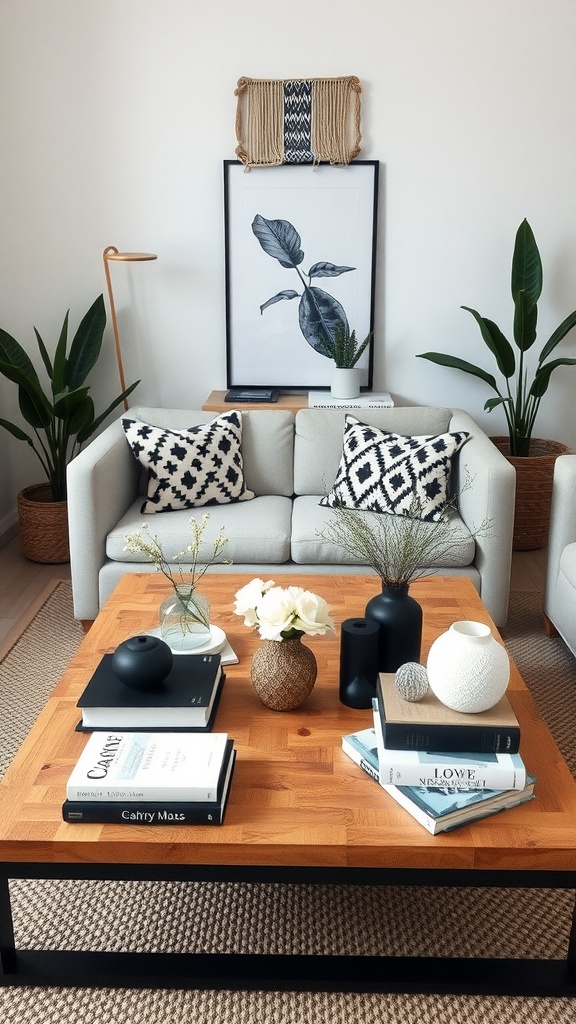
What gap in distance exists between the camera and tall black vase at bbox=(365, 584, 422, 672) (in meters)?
1.96

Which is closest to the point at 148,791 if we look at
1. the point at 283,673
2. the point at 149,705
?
the point at 149,705

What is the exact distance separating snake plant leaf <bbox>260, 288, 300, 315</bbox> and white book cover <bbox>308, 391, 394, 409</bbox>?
0.43 m

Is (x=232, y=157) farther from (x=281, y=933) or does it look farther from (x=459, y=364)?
(x=281, y=933)

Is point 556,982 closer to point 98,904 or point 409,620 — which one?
point 409,620

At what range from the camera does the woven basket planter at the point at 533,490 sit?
3797 millimetres

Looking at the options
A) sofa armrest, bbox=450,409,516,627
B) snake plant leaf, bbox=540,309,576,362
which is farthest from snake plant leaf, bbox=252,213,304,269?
sofa armrest, bbox=450,409,516,627

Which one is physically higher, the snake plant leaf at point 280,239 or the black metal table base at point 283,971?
the snake plant leaf at point 280,239

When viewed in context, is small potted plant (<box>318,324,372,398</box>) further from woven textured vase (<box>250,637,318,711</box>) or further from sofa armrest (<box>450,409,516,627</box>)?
woven textured vase (<box>250,637,318,711</box>)

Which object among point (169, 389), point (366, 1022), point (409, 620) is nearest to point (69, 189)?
point (169, 389)

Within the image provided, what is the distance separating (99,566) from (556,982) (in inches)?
74.6

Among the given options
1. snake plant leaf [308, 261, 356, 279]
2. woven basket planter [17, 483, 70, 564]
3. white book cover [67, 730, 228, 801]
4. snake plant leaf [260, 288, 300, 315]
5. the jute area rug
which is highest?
snake plant leaf [308, 261, 356, 279]

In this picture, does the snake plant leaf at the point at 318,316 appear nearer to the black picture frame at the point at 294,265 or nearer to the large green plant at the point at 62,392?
the black picture frame at the point at 294,265

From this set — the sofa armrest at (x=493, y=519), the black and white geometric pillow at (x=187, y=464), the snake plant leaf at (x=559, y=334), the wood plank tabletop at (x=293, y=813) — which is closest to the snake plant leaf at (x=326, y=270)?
the snake plant leaf at (x=559, y=334)

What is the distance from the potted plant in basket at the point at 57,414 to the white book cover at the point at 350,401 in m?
0.77
